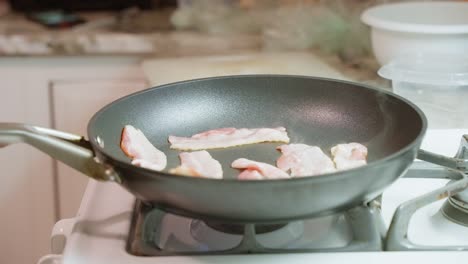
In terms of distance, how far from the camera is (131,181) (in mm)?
524

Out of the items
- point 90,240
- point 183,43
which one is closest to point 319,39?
point 183,43

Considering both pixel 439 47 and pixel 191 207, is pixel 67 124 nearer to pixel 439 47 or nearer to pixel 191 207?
pixel 439 47

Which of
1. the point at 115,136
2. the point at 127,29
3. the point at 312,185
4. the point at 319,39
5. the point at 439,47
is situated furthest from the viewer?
the point at 127,29

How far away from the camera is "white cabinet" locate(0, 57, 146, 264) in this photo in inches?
57.8

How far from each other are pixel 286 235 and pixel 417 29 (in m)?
0.58

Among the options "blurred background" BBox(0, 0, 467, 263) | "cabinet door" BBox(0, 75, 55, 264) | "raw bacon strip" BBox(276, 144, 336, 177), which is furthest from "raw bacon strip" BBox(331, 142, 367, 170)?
"cabinet door" BBox(0, 75, 55, 264)

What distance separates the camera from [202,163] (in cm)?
66

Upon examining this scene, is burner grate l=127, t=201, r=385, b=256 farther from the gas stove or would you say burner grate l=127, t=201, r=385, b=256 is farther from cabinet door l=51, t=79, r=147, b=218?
cabinet door l=51, t=79, r=147, b=218

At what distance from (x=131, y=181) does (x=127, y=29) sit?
1079 millimetres

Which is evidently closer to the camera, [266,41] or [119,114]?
[119,114]

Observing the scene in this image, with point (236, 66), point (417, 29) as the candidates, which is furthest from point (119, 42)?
point (417, 29)

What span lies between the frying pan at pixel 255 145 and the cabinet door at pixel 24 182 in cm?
81

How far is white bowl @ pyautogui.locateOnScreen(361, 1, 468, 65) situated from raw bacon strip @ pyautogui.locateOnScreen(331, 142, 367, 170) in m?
0.44

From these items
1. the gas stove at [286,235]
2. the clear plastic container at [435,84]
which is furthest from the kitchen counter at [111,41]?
the gas stove at [286,235]
